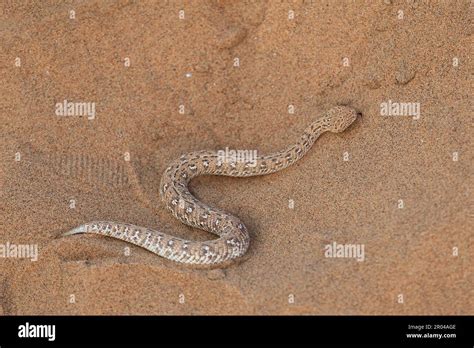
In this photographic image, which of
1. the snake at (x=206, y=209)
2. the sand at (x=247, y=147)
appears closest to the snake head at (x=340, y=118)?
the snake at (x=206, y=209)

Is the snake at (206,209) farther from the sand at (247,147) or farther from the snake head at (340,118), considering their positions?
the sand at (247,147)

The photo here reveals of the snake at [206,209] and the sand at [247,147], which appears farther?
the snake at [206,209]

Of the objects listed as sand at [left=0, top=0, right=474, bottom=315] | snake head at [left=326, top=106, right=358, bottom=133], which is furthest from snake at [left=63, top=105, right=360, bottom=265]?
sand at [left=0, top=0, right=474, bottom=315]

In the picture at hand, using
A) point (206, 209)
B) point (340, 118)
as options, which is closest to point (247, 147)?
point (206, 209)

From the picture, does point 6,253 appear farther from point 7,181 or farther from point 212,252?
point 212,252

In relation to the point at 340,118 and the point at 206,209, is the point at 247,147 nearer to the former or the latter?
the point at 206,209

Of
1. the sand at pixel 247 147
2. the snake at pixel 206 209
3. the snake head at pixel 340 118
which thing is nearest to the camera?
the sand at pixel 247 147

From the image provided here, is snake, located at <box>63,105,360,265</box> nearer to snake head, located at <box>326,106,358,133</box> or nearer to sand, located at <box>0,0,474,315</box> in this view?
snake head, located at <box>326,106,358,133</box>
